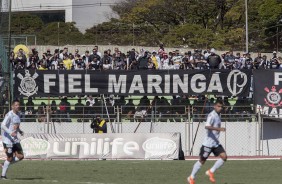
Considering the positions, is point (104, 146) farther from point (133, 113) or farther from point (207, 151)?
point (207, 151)

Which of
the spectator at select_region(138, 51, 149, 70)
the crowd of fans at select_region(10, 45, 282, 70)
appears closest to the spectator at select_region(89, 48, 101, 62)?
the crowd of fans at select_region(10, 45, 282, 70)

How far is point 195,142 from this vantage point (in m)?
33.8

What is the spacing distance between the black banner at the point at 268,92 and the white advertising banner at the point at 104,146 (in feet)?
15.5

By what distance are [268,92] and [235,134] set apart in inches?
86.4

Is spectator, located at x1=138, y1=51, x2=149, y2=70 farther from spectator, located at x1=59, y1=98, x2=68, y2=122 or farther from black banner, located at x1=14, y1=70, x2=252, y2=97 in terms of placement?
spectator, located at x1=59, y1=98, x2=68, y2=122

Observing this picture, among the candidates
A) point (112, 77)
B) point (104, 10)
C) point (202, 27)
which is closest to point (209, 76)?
point (112, 77)

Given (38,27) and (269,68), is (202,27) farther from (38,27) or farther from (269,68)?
(269,68)

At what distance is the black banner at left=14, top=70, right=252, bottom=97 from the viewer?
111ft

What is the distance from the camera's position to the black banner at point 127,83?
33.8m

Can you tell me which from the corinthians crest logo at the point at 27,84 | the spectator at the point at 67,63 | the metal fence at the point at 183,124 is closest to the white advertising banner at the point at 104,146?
the metal fence at the point at 183,124

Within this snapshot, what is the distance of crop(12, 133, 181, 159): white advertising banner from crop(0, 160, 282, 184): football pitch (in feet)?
8.42

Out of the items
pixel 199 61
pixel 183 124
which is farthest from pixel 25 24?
pixel 183 124

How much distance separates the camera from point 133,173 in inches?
890

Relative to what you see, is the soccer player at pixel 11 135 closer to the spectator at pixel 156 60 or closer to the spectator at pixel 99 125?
the spectator at pixel 99 125
